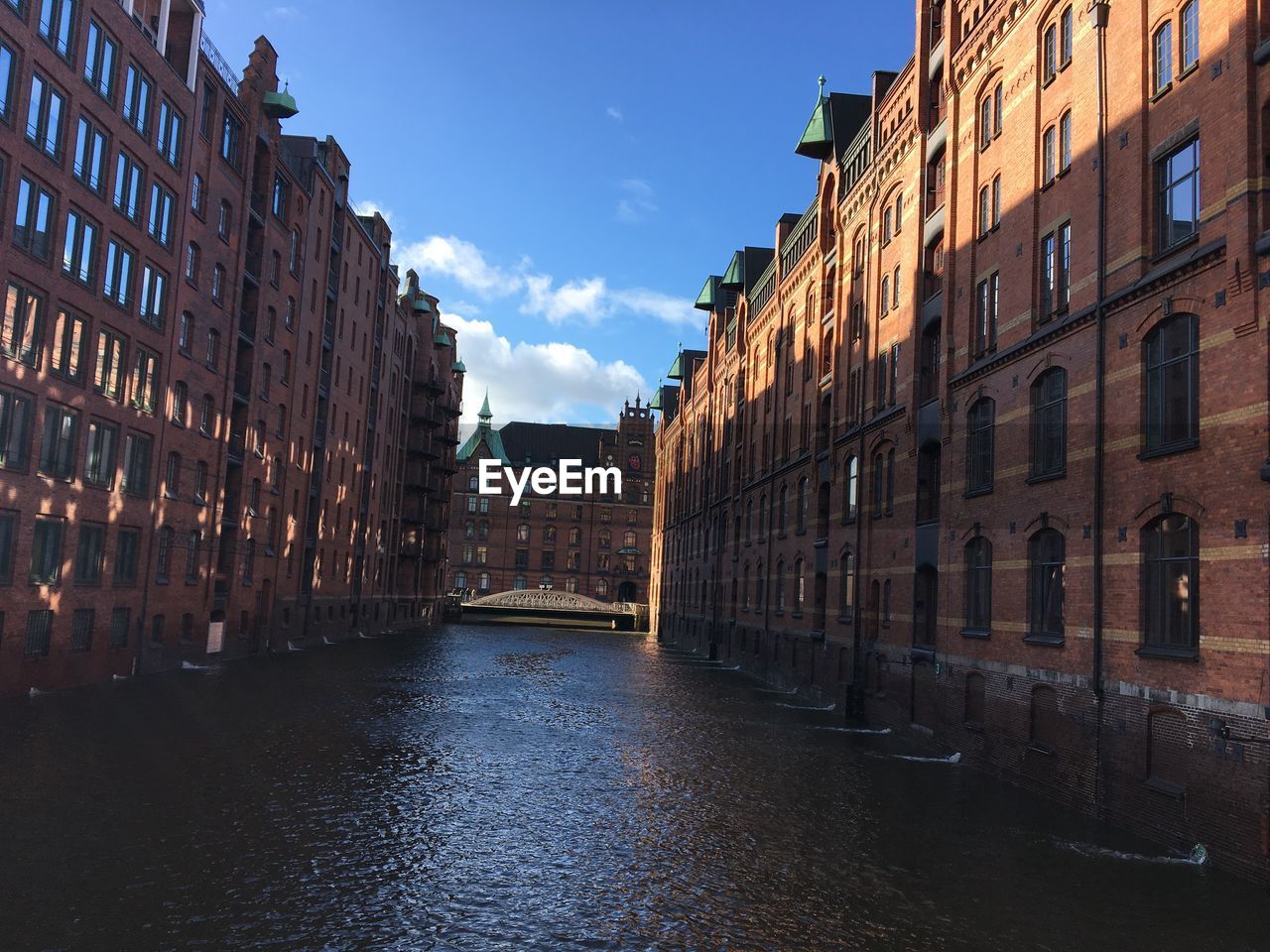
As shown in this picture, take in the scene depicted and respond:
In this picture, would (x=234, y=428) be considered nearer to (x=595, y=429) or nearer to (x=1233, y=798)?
(x=1233, y=798)

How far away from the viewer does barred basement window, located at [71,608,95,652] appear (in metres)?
27.6

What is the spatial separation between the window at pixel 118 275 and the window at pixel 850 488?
2295cm

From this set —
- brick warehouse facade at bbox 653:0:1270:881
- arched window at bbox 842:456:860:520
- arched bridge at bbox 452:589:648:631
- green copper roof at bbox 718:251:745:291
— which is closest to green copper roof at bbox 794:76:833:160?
brick warehouse facade at bbox 653:0:1270:881

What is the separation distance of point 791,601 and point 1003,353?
1967cm

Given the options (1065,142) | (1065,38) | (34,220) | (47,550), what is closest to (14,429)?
(47,550)

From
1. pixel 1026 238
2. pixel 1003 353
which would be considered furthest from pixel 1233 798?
pixel 1026 238

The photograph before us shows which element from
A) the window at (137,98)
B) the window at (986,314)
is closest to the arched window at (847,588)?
the window at (986,314)

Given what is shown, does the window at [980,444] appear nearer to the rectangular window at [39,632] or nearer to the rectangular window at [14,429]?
the rectangular window at [14,429]

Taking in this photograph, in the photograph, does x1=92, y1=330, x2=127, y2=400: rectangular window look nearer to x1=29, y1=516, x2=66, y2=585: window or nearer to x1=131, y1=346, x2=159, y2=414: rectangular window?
x1=131, y1=346, x2=159, y2=414: rectangular window

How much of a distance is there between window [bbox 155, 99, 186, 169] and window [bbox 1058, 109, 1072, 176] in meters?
26.4

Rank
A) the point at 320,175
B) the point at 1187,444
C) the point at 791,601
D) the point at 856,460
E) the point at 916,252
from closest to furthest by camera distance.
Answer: the point at 1187,444
the point at 916,252
the point at 856,460
the point at 791,601
the point at 320,175

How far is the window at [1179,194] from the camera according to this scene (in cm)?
1548

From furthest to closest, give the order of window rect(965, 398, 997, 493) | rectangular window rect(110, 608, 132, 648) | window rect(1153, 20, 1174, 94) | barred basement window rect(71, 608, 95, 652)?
1. rectangular window rect(110, 608, 132, 648)
2. barred basement window rect(71, 608, 95, 652)
3. window rect(965, 398, 997, 493)
4. window rect(1153, 20, 1174, 94)

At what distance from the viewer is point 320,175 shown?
4878cm
